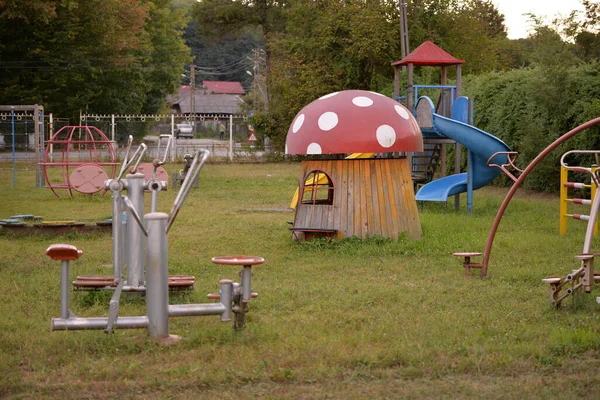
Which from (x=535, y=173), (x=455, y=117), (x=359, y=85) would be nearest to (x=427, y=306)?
(x=455, y=117)

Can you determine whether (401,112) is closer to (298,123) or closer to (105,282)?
(298,123)

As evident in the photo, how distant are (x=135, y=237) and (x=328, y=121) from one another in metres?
5.07

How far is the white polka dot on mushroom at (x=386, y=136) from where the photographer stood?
11.0 m

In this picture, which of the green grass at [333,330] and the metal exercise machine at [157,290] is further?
the metal exercise machine at [157,290]

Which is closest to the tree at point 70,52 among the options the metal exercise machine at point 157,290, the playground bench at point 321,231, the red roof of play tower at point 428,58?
the red roof of play tower at point 428,58

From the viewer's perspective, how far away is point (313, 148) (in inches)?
439

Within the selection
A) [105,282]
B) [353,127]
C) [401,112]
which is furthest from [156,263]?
[401,112]

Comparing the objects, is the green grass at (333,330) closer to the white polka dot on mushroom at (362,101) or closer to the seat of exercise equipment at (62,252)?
the seat of exercise equipment at (62,252)

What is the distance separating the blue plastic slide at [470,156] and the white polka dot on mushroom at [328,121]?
4.68 metres

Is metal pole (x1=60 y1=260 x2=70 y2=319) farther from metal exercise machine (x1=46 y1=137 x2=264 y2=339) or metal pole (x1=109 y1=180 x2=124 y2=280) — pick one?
metal pole (x1=109 y1=180 x2=124 y2=280)

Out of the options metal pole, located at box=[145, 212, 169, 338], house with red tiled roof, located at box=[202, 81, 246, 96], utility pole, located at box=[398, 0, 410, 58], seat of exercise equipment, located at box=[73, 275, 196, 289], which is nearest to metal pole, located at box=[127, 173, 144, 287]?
seat of exercise equipment, located at box=[73, 275, 196, 289]

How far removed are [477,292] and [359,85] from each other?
25.6 meters

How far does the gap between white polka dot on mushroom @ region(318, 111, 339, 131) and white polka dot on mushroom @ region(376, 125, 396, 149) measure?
635 millimetres

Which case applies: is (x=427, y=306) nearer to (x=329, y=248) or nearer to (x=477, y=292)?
(x=477, y=292)
